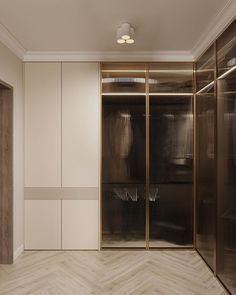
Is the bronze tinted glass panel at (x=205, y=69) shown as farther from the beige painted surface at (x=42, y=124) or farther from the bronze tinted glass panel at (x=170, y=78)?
the beige painted surface at (x=42, y=124)

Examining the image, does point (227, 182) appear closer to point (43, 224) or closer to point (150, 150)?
point (150, 150)

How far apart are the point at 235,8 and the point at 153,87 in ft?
5.47

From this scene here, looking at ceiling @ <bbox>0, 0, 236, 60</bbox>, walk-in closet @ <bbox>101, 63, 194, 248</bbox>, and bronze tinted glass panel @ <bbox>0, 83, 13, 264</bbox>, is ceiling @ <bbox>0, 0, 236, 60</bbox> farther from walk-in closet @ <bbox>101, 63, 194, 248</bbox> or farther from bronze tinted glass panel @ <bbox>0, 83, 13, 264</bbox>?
bronze tinted glass panel @ <bbox>0, 83, 13, 264</bbox>

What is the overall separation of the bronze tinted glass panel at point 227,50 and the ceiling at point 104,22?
0.21 m

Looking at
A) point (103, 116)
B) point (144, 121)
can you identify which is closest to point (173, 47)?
point (144, 121)

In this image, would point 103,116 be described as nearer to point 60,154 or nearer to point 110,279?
point 60,154

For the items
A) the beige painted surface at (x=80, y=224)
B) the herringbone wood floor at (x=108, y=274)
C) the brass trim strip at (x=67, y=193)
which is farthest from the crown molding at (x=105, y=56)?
the herringbone wood floor at (x=108, y=274)

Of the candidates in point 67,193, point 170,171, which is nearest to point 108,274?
point 67,193

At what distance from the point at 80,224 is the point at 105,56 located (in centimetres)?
239

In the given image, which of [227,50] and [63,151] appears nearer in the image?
[227,50]

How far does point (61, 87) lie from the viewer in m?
4.09

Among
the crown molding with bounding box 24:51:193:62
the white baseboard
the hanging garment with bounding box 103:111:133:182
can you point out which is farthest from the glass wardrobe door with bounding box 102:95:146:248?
the white baseboard

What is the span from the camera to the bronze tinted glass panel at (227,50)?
9.04 ft

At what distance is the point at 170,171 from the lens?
417cm
